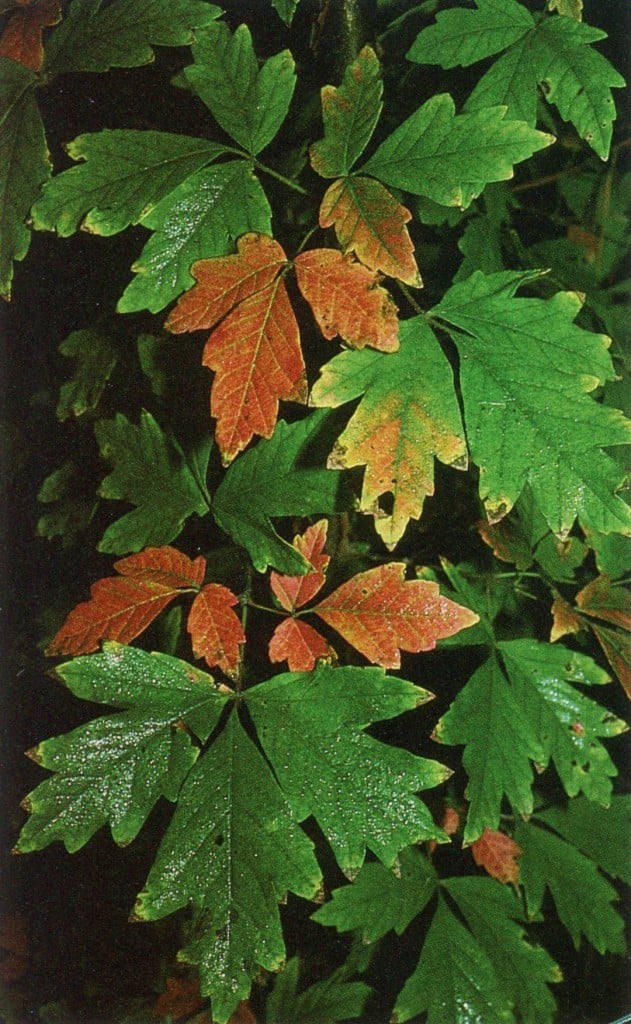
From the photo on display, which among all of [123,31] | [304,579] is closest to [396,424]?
[304,579]

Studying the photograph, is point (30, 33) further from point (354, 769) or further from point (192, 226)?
point (354, 769)

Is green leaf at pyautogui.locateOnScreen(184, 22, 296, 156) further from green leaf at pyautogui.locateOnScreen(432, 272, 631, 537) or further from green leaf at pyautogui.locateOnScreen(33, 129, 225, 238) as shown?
green leaf at pyautogui.locateOnScreen(432, 272, 631, 537)

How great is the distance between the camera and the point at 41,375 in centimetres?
115

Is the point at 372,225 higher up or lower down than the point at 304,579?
higher up

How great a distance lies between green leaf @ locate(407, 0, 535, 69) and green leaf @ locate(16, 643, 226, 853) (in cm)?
58

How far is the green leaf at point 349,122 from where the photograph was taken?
647 millimetres

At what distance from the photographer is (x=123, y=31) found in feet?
2.35

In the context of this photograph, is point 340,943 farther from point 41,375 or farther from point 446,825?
point 41,375

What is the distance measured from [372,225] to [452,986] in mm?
755

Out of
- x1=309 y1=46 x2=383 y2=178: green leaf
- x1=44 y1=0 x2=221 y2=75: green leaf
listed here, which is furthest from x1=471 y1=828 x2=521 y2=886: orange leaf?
x1=44 y1=0 x2=221 y2=75: green leaf

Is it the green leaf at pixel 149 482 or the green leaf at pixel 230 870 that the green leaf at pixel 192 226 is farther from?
the green leaf at pixel 230 870

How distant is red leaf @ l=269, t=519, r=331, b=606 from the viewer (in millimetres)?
759

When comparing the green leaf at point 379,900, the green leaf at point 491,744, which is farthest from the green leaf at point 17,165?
the green leaf at point 379,900

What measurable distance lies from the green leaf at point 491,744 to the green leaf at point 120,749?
24 centimetres
